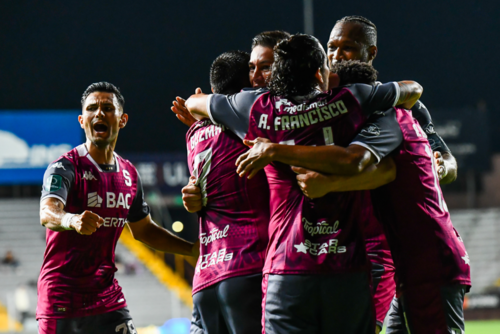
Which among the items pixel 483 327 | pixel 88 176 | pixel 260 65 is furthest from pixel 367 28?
pixel 483 327

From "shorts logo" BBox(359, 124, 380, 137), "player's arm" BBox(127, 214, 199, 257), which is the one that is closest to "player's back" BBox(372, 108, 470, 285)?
"shorts logo" BBox(359, 124, 380, 137)

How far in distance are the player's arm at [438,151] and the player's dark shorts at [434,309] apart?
2.58 ft

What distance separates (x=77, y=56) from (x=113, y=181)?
22430 mm

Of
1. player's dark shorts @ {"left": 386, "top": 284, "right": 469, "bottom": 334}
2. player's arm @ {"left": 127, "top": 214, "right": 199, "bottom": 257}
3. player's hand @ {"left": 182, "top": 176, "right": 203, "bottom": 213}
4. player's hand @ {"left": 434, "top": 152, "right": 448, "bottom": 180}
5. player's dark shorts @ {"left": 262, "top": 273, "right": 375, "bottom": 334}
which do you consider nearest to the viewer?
player's dark shorts @ {"left": 262, "top": 273, "right": 375, "bottom": 334}

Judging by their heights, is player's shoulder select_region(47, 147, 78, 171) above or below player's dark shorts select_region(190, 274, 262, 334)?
above

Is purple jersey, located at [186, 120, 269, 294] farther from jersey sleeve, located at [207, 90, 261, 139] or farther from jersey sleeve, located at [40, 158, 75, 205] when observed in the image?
jersey sleeve, located at [40, 158, 75, 205]

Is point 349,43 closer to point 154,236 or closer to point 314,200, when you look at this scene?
point 314,200

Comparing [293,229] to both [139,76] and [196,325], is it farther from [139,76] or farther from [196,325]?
[139,76]

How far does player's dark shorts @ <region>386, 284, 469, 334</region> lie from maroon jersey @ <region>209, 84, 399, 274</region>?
0.51 metres

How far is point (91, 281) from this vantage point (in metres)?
3.90

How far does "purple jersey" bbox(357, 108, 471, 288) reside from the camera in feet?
10.2

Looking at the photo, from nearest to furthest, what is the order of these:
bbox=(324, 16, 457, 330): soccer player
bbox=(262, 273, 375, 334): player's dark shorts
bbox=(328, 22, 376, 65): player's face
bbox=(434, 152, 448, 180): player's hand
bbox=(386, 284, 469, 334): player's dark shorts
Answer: bbox=(262, 273, 375, 334): player's dark shorts, bbox=(386, 284, 469, 334): player's dark shorts, bbox=(434, 152, 448, 180): player's hand, bbox=(324, 16, 457, 330): soccer player, bbox=(328, 22, 376, 65): player's face

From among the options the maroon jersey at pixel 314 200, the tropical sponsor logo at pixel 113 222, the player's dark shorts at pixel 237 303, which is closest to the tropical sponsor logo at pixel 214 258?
the player's dark shorts at pixel 237 303

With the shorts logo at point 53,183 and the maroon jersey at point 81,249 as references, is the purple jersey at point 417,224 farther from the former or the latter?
the shorts logo at point 53,183
